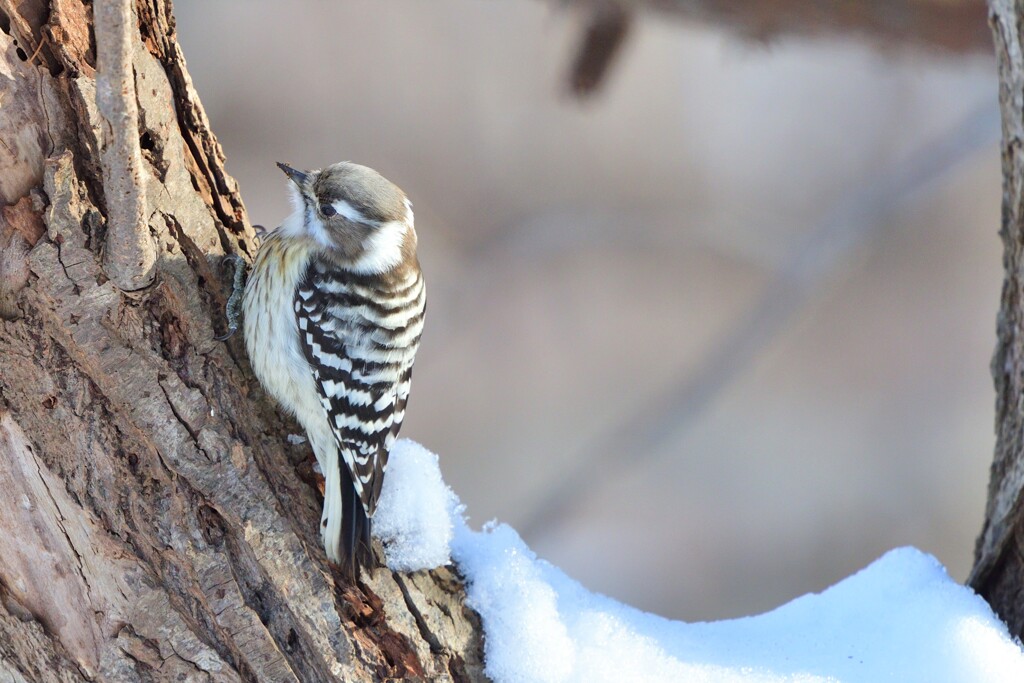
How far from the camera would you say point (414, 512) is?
2012 millimetres

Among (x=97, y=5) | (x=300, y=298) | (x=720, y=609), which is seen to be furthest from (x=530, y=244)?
(x=97, y=5)

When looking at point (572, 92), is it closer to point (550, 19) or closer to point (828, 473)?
point (550, 19)

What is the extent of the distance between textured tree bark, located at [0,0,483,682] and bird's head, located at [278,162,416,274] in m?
0.67

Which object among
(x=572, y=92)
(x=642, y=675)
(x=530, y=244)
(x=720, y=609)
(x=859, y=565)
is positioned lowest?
(x=720, y=609)

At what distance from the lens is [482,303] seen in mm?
5234

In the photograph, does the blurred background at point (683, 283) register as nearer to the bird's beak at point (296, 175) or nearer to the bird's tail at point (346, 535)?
the bird's beak at point (296, 175)

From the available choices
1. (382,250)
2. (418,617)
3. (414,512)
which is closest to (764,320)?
(382,250)

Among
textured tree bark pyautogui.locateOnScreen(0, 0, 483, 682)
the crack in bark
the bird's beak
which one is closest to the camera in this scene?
textured tree bark pyautogui.locateOnScreen(0, 0, 483, 682)

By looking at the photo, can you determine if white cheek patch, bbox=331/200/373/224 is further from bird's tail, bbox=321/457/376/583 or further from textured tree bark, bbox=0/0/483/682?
bird's tail, bbox=321/457/376/583

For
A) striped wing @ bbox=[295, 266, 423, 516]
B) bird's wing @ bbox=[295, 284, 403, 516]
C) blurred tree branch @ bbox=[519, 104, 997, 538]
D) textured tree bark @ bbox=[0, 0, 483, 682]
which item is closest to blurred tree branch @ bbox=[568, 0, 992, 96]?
blurred tree branch @ bbox=[519, 104, 997, 538]

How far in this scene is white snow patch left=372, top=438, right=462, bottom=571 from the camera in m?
1.93

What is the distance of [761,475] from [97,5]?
4753 millimetres

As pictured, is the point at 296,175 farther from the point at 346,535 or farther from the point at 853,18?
the point at 853,18

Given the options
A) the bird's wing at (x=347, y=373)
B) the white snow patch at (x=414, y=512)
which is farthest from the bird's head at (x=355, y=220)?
the white snow patch at (x=414, y=512)
